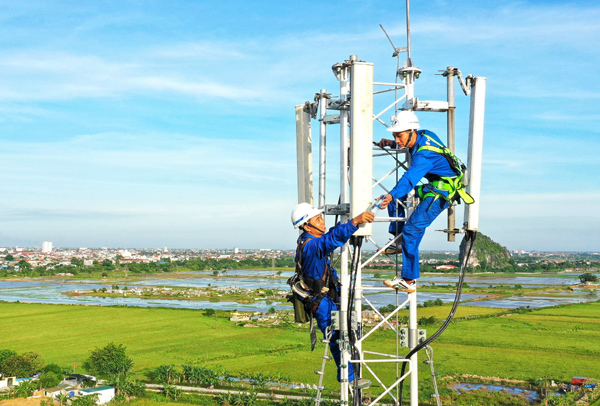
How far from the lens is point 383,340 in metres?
43.0

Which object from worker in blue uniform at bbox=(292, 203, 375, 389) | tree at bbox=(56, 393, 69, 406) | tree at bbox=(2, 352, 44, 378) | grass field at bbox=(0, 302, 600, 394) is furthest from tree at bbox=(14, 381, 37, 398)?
worker in blue uniform at bbox=(292, 203, 375, 389)

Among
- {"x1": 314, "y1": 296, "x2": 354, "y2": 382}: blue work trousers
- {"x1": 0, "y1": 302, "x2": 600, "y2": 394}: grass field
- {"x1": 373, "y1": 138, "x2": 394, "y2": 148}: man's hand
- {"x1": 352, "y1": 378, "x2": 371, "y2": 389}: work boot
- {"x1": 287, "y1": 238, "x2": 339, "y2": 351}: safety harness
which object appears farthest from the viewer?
{"x1": 0, "y1": 302, "x2": 600, "y2": 394}: grass field

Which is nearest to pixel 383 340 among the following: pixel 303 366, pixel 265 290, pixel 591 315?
pixel 303 366

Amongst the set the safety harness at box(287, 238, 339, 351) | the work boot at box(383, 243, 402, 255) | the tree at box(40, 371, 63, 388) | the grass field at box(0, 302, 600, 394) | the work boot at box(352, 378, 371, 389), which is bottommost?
the grass field at box(0, 302, 600, 394)

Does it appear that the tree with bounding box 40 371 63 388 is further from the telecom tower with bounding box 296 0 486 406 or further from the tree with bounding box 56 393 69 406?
the telecom tower with bounding box 296 0 486 406

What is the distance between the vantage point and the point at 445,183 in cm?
596

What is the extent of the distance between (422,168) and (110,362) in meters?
31.4

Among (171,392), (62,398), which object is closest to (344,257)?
(62,398)

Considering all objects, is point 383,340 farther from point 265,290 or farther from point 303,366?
point 265,290

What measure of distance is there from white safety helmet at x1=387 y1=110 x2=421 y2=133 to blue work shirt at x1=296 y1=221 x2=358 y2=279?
3.76 ft

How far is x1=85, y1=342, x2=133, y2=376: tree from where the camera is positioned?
32.8m

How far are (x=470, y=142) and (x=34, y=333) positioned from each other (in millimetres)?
49029

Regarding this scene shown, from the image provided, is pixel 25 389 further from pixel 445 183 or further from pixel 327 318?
pixel 445 183

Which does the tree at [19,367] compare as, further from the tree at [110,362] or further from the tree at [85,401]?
the tree at [85,401]
